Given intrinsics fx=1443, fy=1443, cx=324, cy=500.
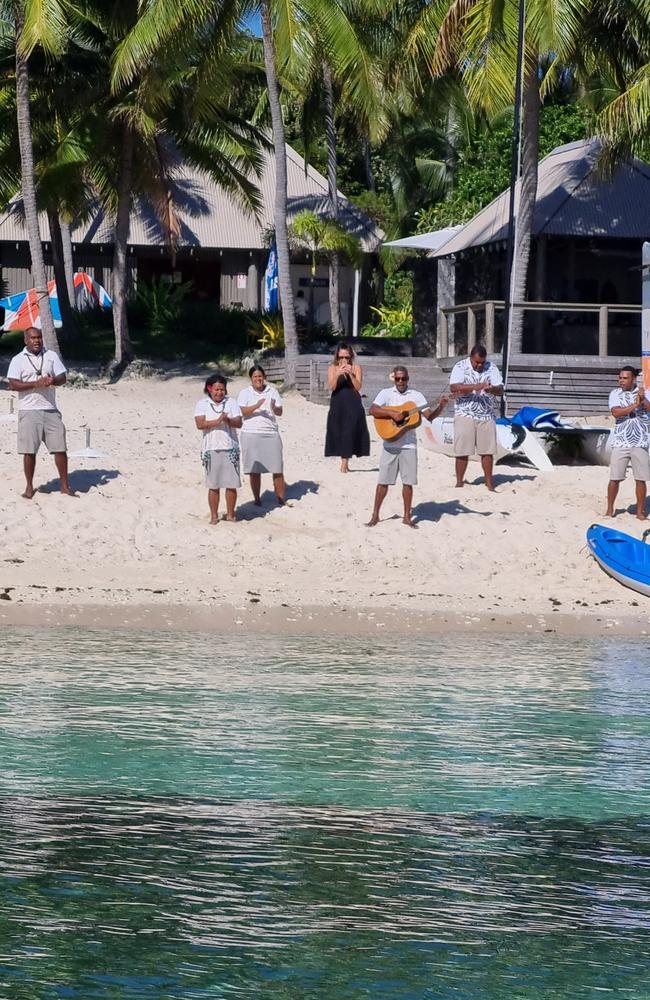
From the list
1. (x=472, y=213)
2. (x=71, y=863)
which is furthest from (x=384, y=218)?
(x=71, y=863)

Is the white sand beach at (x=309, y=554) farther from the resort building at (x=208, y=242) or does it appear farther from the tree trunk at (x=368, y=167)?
the tree trunk at (x=368, y=167)

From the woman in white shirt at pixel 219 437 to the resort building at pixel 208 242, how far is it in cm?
2415

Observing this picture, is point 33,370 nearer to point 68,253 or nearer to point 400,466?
point 400,466

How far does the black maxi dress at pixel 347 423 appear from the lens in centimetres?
1560

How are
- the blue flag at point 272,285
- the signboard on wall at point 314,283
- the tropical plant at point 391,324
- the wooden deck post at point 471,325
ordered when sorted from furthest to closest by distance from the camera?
the signboard on wall at point 314,283 < the tropical plant at point 391,324 < the blue flag at point 272,285 < the wooden deck post at point 471,325

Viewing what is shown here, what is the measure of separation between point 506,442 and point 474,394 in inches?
86.1

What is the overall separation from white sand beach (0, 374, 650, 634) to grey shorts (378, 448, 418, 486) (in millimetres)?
518

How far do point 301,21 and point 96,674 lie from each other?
56.1 feet

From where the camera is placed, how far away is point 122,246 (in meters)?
27.8

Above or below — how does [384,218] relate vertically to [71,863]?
above

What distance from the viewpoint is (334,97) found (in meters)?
32.0

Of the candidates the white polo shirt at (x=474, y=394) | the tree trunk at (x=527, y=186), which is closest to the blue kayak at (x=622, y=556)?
the white polo shirt at (x=474, y=394)

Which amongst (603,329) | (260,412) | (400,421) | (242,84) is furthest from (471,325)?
(242,84)

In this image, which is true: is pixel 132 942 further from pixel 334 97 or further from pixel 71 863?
pixel 334 97
